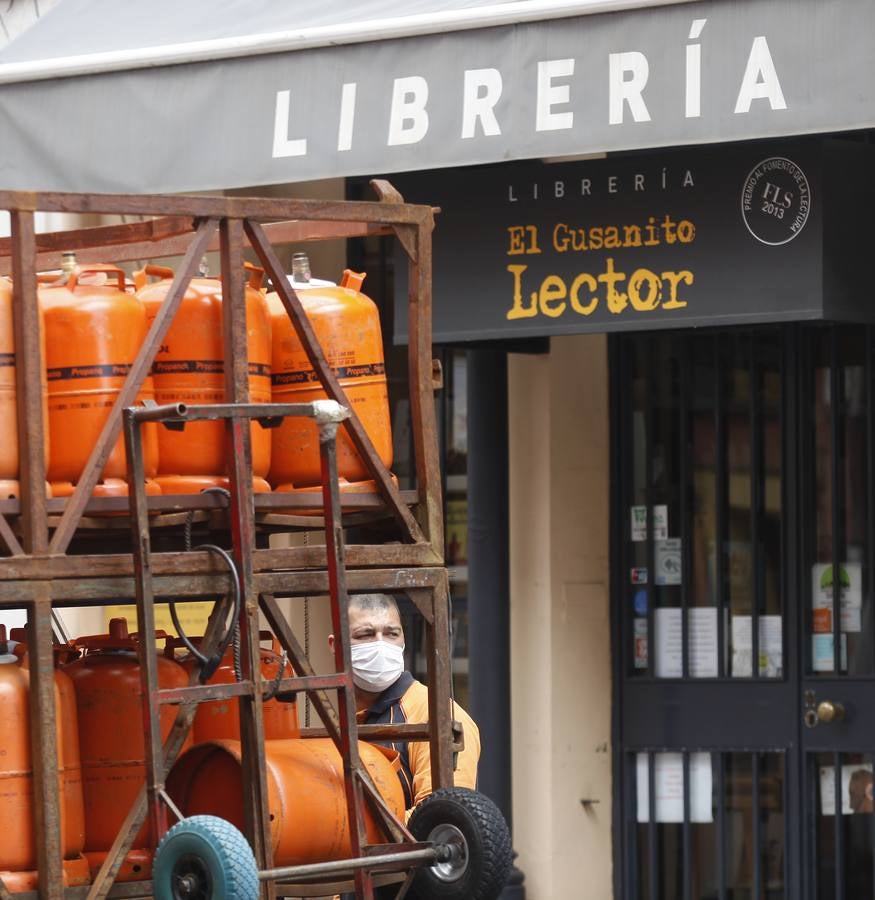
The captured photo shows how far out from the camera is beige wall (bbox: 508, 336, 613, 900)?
7938mm

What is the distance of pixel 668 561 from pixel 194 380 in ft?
13.4

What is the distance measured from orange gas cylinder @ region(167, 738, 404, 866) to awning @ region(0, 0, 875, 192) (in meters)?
2.39

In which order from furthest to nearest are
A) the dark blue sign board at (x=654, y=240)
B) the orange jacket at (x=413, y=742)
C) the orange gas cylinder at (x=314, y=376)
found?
the dark blue sign board at (x=654, y=240) < the orange jacket at (x=413, y=742) < the orange gas cylinder at (x=314, y=376)

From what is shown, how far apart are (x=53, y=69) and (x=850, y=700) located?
3925 millimetres

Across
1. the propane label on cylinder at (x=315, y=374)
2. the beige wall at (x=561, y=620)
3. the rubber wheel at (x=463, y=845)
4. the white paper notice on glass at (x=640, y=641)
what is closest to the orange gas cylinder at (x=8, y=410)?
the propane label on cylinder at (x=315, y=374)

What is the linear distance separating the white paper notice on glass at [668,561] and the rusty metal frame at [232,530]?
3.52m

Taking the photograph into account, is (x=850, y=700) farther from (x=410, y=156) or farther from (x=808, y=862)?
(x=410, y=156)

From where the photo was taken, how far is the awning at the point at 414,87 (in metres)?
5.73

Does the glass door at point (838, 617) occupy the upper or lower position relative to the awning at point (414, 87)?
lower

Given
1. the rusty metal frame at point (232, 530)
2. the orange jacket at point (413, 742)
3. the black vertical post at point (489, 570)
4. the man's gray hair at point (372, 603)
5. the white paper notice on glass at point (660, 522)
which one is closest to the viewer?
the rusty metal frame at point (232, 530)

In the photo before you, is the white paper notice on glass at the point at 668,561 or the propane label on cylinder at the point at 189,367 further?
the white paper notice on glass at the point at 668,561

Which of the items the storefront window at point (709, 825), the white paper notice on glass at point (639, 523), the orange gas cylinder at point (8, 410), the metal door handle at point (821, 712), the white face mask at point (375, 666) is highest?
the orange gas cylinder at point (8, 410)

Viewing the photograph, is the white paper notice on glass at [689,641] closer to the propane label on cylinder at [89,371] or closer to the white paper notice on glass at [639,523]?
the white paper notice on glass at [639,523]

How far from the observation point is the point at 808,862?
7.74 metres
